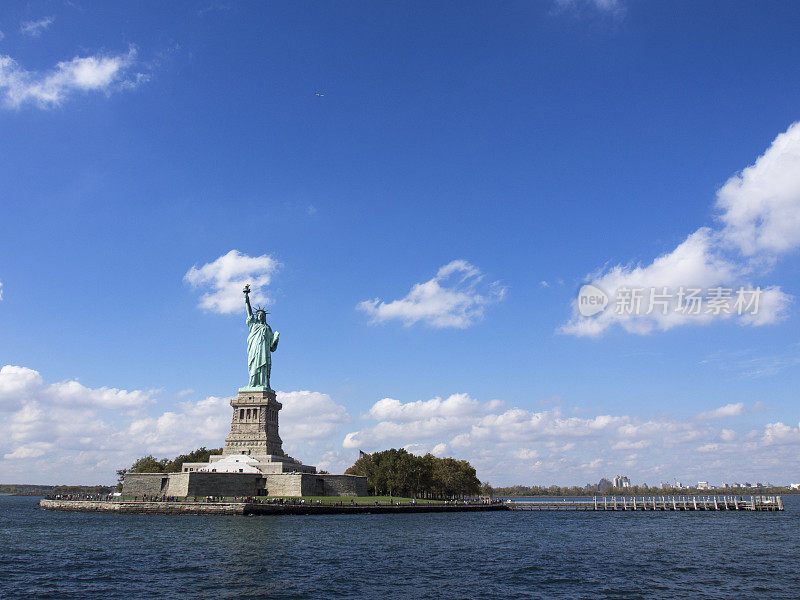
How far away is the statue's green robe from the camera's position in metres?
93.9

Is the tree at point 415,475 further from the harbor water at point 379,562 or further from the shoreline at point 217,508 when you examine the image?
the harbor water at point 379,562

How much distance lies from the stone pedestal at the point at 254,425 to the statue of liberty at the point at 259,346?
237 centimetres

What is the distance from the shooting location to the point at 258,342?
96.1 m

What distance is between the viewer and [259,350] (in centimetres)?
9525

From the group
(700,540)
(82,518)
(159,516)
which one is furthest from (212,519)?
(700,540)

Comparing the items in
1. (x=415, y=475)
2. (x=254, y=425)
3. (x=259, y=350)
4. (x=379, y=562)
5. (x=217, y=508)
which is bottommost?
(x=379, y=562)

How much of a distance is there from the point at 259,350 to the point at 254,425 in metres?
12.2

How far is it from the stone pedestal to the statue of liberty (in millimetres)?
2371

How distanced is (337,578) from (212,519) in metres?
37.1

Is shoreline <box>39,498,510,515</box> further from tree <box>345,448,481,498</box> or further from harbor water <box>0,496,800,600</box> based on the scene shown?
tree <box>345,448,481,498</box>

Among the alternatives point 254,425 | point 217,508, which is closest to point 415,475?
point 254,425

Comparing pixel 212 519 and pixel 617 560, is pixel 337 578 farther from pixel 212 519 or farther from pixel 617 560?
pixel 212 519

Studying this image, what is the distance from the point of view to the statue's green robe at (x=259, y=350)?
93.9 metres

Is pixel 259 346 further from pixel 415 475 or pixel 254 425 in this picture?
pixel 415 475
